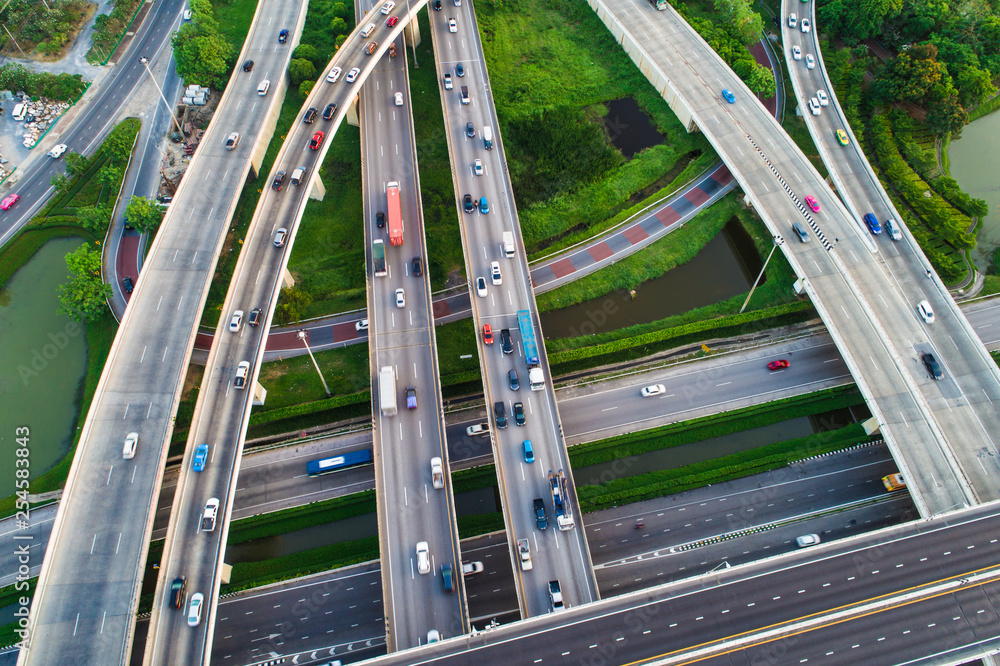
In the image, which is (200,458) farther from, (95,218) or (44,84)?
(44,84)

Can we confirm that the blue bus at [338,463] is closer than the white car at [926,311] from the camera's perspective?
Yes

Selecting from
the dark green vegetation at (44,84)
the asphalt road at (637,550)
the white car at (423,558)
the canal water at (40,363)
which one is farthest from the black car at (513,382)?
the dark green vegetation at (44,84)

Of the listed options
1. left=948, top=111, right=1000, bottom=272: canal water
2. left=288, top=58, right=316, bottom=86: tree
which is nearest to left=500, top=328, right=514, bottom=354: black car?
left=288, top=58, right=316, bottom=86: tree

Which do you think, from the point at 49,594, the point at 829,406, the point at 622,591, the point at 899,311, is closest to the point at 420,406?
the point at 622,591

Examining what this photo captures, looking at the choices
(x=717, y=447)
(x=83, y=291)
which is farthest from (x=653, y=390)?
(x=83, y=291)

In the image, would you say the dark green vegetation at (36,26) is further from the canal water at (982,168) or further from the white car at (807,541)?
the canal water at (982,168)

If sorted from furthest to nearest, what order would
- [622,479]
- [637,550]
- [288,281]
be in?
1. [288,281]
2. [622,479]
3. [637,550]

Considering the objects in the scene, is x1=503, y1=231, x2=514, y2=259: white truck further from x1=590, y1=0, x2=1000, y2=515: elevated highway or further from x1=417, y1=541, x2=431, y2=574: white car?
x1=417, y1=541, x2=431, y2=574: white car
